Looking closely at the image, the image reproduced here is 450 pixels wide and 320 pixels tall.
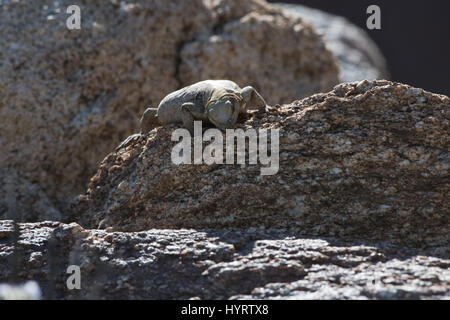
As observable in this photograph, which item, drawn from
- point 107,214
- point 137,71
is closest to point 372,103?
point 107,214

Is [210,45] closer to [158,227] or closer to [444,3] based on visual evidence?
[158,227]

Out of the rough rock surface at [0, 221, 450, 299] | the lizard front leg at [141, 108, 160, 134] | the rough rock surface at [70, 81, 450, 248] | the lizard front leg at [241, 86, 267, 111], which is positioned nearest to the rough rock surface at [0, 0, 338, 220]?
the lizard front leg at [141, 108, 160, 134]

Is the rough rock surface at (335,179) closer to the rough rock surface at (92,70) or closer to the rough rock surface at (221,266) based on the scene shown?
the rough rock surface at (221,266)

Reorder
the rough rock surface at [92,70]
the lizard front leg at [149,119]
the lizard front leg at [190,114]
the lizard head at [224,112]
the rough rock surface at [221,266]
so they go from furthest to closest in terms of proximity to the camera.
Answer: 1. the rough rock surface at [92,70]
2. the lizard front leg at [149,119]
3. the lizard front leg at [190,114]
4. the lizard head at [224,112]
5. the rough rock surface at [221,266]

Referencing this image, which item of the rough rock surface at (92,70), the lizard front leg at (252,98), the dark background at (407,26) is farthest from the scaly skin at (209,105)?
the dark background at (407,26)

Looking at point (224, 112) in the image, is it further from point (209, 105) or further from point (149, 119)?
point (149, 119)
